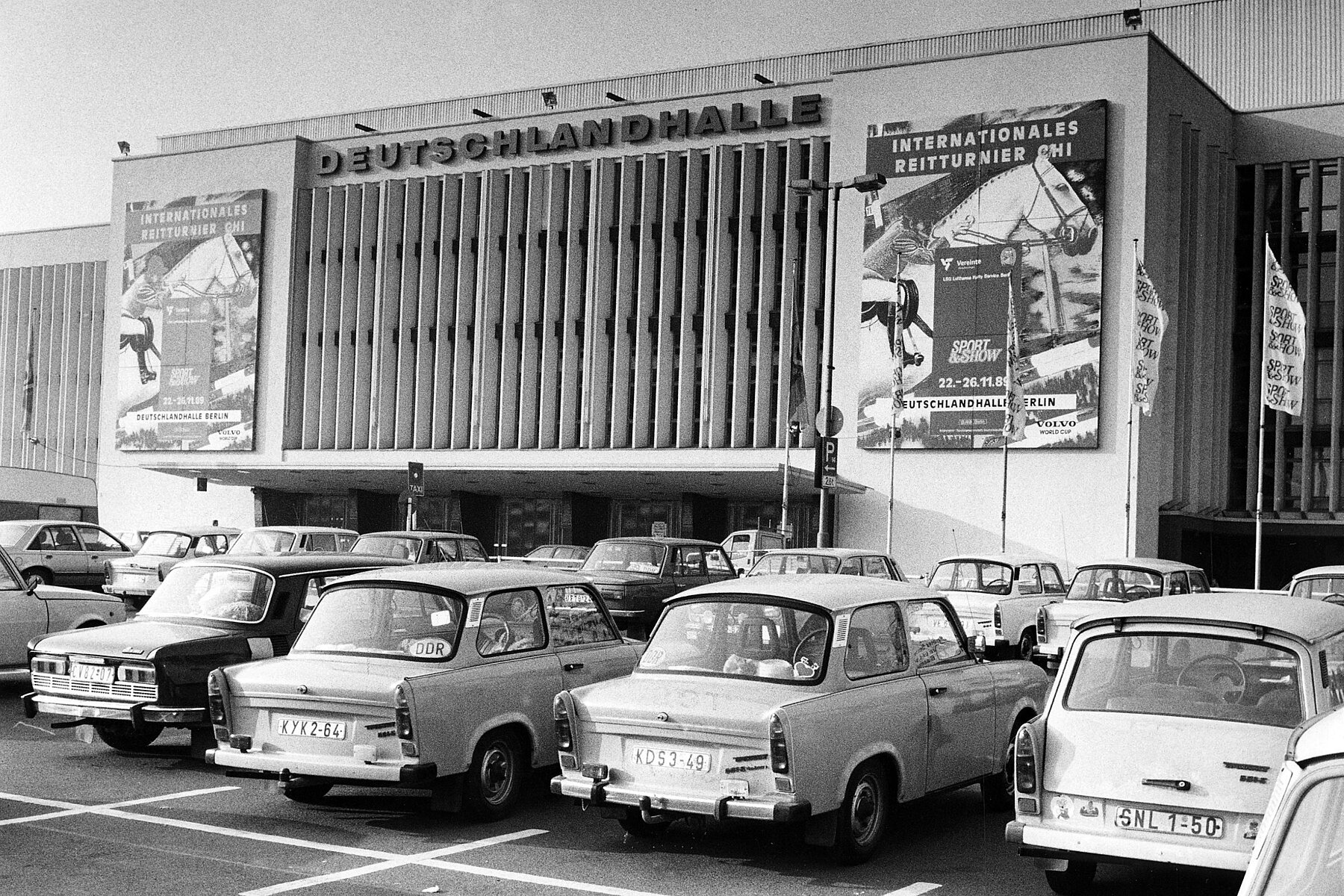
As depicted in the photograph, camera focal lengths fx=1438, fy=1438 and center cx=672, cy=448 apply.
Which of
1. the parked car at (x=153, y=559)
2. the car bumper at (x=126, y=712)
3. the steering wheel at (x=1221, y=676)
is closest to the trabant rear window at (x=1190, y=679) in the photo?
the steering wheel at (x=1221, y=676)

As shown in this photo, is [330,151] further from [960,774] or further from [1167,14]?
[960,774]

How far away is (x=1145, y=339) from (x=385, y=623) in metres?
23.7

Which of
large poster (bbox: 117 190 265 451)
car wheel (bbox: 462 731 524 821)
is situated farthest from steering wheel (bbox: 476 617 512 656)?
large poster (bbox: 117 190 265 451)

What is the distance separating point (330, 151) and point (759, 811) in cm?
4876

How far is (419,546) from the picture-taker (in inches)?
807

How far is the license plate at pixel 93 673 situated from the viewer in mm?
10555

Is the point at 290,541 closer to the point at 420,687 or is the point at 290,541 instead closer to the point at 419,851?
the point at 420,687

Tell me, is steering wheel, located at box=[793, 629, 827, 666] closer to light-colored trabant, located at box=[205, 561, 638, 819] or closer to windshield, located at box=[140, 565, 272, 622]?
light-colored trabant, located at box=[205, 561, 638, 819]

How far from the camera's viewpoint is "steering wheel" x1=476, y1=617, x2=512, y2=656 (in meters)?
9.29

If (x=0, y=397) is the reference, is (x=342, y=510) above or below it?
below

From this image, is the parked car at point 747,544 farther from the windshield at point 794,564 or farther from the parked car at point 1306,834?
the parked car at point 1306,834

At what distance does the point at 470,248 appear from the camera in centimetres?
Result: 5009

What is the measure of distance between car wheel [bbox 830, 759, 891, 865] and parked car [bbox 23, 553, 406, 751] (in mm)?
5097

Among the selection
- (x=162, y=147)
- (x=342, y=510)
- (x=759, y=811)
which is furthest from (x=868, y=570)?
(x=162, y=147)
